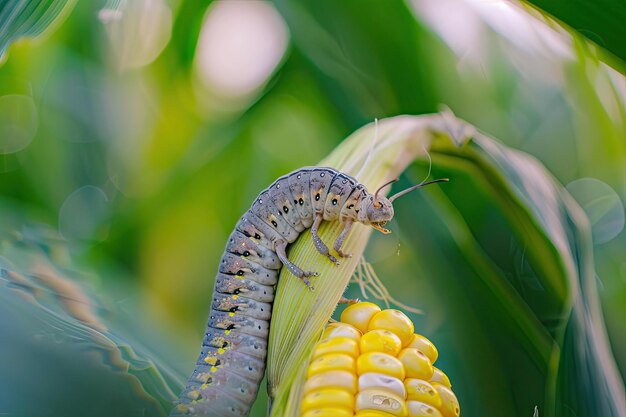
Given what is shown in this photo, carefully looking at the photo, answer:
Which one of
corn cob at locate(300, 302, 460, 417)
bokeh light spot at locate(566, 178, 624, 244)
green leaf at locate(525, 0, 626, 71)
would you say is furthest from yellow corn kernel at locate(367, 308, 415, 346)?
green leaf at locate(525, 0, 626, 71)

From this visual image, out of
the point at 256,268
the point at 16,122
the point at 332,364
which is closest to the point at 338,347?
the point at 332,364

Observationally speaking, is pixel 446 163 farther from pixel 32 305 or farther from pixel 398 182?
pixel 32 305

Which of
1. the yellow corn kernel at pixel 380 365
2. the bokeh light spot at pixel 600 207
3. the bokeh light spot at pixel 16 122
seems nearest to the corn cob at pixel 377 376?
the yellow corn kernel at pixel 380 365

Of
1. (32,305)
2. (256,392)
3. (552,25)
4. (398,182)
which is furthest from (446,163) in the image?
(32,305)

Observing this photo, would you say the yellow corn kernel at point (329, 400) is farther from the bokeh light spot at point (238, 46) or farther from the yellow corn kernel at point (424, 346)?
the bokeh light spot at point (238, 46)

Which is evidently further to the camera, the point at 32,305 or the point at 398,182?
the point at 398,182

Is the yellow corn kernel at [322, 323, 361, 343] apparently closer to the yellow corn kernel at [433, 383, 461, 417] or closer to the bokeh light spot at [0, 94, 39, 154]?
the yellow corn kernel at [433, 383, 461, 417]
